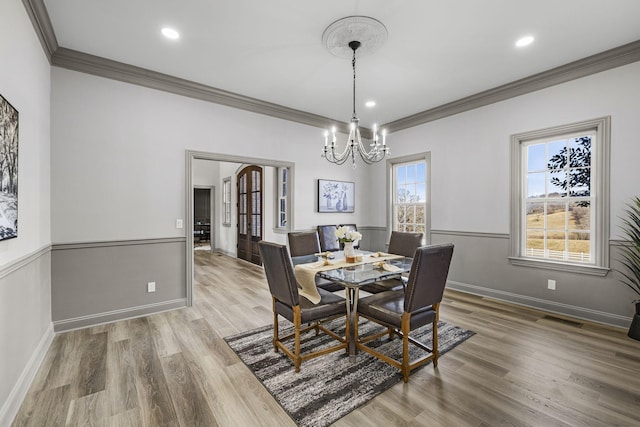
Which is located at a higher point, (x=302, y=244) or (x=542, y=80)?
(x=542, y=80)

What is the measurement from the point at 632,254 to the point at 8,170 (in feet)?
17.2

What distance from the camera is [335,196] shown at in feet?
17.6

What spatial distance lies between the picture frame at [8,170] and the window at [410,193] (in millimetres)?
4833

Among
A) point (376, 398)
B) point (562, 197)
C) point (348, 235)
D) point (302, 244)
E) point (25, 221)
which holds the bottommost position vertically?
point (376, 398)

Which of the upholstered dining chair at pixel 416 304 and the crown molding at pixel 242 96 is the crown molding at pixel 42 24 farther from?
the upholstered dining chair at pixel 416 304

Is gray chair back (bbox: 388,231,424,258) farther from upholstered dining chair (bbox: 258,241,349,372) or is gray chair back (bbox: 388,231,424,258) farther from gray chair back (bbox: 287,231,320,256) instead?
upholstered dining chair (bbox: 258,241,349,372)

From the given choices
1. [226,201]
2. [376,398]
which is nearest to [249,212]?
[226,201]

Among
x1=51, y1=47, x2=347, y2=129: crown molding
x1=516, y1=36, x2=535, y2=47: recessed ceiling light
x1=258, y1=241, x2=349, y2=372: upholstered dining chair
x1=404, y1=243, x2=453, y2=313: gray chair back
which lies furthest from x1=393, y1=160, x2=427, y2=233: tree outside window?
x1=258, y1=241, x2=349, y2=372: upholstered dining chair

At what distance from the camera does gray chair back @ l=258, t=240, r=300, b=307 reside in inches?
87.6

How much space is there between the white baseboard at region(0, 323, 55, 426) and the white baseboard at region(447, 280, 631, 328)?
4788 millimetres

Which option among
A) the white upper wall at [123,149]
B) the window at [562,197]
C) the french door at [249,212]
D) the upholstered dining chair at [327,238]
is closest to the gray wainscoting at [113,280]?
the white upper wall at [123,149]

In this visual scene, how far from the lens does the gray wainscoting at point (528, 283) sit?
3.14 meters

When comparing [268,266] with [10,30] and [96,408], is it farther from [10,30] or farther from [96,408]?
[10,30]

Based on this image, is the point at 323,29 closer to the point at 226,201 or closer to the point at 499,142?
the point at 499,142
